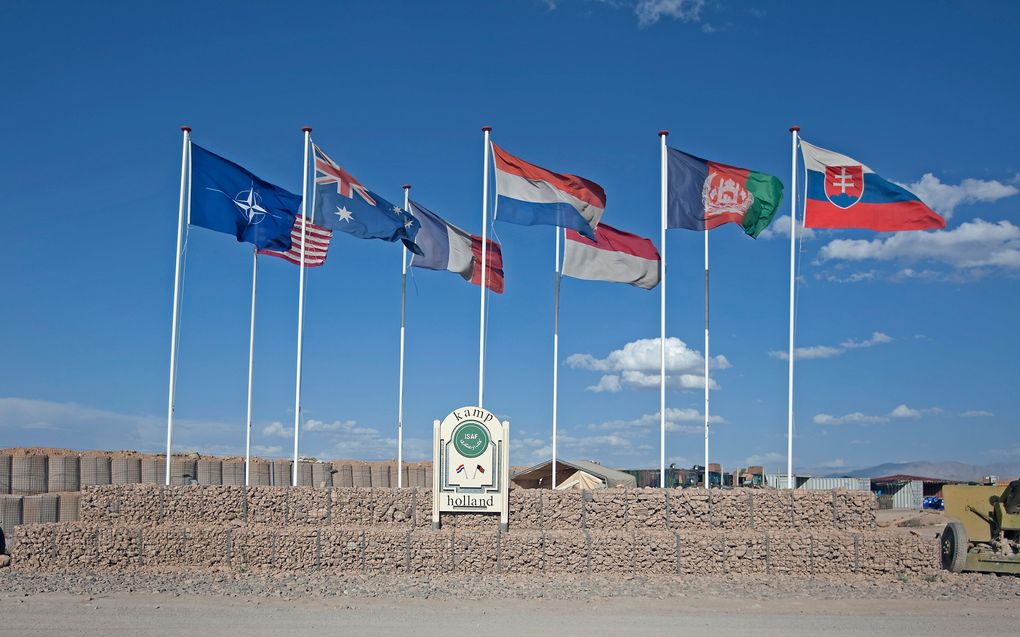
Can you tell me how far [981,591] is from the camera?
635 inches

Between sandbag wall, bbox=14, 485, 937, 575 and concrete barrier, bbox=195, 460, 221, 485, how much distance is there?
15.7 m

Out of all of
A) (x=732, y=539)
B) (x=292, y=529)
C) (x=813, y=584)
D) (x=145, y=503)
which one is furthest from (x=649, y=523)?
(x=145, y=503)

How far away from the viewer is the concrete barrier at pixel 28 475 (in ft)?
90.6

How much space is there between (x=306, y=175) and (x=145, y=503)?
25.2 feet

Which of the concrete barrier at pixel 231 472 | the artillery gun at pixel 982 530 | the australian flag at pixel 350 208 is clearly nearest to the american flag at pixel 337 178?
the australian flag at pixel 350 208

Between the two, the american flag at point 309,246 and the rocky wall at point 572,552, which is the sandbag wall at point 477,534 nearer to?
the rocky wall at point 572,552

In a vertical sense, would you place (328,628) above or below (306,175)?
below

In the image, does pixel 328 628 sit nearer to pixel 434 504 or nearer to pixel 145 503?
pixel 434 504

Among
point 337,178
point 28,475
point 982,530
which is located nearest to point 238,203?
point 337,178

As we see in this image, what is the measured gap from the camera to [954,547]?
59.0ft

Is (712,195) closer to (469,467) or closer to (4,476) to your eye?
(469,467)

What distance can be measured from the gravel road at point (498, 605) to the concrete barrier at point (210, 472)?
16.4m

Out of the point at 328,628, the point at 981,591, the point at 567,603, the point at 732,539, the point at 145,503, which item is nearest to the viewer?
the point at 328,628

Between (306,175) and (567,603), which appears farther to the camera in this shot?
(306,175)
